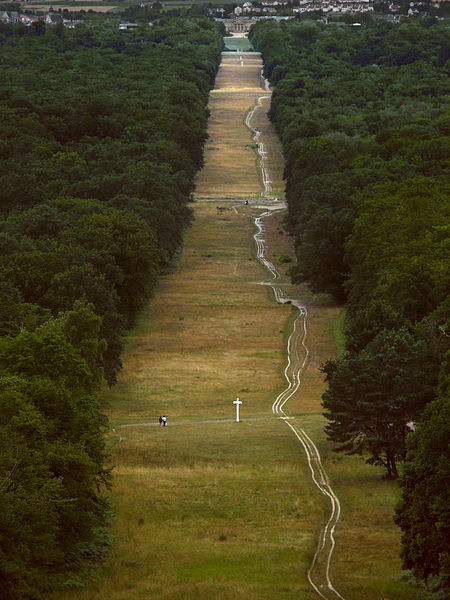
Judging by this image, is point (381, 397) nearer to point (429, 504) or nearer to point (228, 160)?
point (429, 504)

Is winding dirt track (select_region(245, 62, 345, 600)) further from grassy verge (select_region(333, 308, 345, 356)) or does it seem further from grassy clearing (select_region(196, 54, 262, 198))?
grassy clearing (select_region(196, 54, 262, 198))

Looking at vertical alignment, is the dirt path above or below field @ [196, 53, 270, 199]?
above

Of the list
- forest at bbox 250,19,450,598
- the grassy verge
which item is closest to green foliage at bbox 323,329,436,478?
forest at bbox 250,19,450,598

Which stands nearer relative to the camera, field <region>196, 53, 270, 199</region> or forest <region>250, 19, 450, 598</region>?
forest <region>250, 19, 450, 598</region>

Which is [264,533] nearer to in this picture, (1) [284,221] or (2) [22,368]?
(2) [22,368]

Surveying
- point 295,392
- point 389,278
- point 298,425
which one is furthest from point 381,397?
point 295,392

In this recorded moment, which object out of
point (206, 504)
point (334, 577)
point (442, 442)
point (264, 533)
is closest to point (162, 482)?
point (206, 504)

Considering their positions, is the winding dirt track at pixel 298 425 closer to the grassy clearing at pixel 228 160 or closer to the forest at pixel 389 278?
the forest at pixel 389 278
